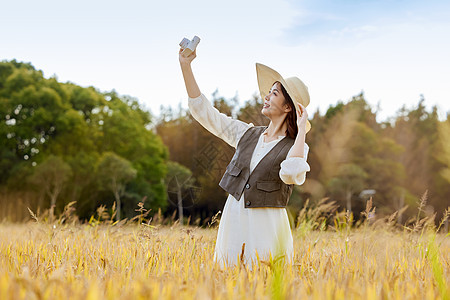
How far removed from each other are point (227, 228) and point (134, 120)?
30.4 metres

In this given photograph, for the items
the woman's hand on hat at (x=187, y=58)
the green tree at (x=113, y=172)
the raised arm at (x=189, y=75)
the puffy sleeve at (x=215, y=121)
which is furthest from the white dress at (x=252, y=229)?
the green tree at (x=113, y=172)

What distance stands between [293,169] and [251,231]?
0.55m

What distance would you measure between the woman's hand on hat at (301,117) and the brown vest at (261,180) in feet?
0.65

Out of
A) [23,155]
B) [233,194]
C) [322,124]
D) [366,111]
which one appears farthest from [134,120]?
[233,194]

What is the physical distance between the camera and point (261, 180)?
3096mm

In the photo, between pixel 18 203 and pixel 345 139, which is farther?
pixel 345 139

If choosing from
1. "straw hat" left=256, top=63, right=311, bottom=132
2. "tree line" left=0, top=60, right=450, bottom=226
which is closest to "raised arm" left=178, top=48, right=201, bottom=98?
"straw hat" left=256, top=63, right=311, bottom=132

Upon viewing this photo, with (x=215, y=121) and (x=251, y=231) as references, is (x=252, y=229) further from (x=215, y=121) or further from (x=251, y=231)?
(x=215, y=121)

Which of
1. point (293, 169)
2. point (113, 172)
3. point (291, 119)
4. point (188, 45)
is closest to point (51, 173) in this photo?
point (113, 172)

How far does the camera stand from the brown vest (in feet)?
10.1

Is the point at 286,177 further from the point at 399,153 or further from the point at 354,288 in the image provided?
the point at 399,153

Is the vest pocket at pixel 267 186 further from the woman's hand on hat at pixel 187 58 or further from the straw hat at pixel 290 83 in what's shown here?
the woman's hand on hat at pixel 187 58

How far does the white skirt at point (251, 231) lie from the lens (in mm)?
3070

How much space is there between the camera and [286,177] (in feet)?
9.45
